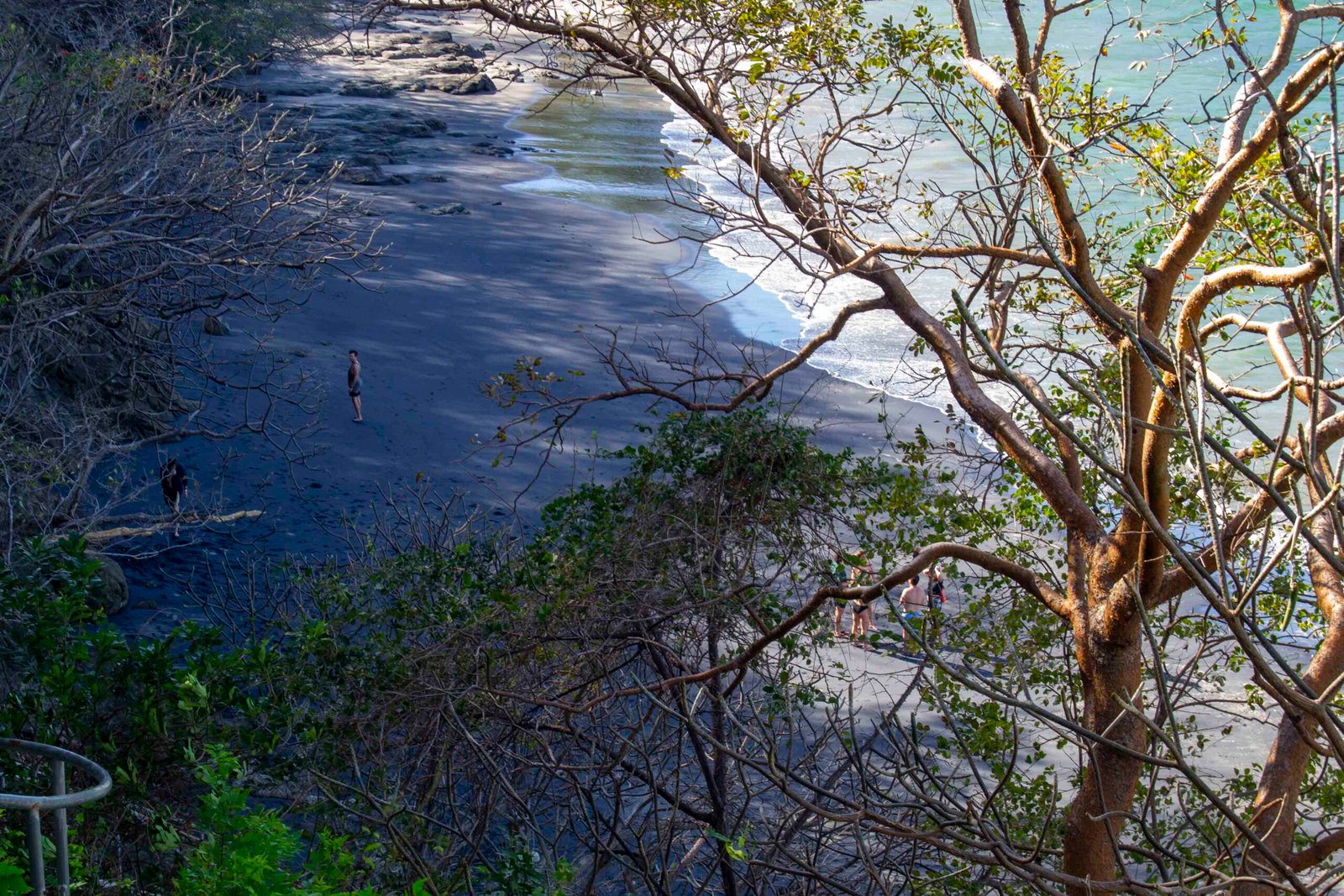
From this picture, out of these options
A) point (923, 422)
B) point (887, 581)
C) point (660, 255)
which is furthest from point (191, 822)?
point (660, 255)

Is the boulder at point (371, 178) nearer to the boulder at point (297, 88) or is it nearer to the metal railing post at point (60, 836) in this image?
the boulder at point (297, 88)

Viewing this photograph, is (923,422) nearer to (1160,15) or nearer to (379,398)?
(379,398)

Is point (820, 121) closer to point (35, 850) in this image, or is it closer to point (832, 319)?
point (832, 319)

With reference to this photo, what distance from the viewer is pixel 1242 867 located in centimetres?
291

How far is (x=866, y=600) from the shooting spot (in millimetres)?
5430

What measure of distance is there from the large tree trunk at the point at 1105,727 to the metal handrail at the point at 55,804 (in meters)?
4.18

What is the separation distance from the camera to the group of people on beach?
19.3ft

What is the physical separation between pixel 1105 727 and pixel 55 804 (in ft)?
14.3

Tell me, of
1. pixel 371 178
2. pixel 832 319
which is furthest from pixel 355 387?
A: pixel 371 178

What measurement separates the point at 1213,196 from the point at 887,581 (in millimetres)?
2349

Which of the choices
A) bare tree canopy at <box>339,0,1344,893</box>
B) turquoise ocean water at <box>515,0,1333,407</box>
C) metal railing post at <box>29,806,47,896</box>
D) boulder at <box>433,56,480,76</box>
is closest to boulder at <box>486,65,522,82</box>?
bare tree canopy at <box>339,0,1344,893</box>

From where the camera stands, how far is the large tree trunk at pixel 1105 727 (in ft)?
17.1

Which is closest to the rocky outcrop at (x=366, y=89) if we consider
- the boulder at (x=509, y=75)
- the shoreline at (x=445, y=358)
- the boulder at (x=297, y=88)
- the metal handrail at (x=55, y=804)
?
the boulder at (x=297, y=88)

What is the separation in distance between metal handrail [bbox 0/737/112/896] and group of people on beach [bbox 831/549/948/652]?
207cm
